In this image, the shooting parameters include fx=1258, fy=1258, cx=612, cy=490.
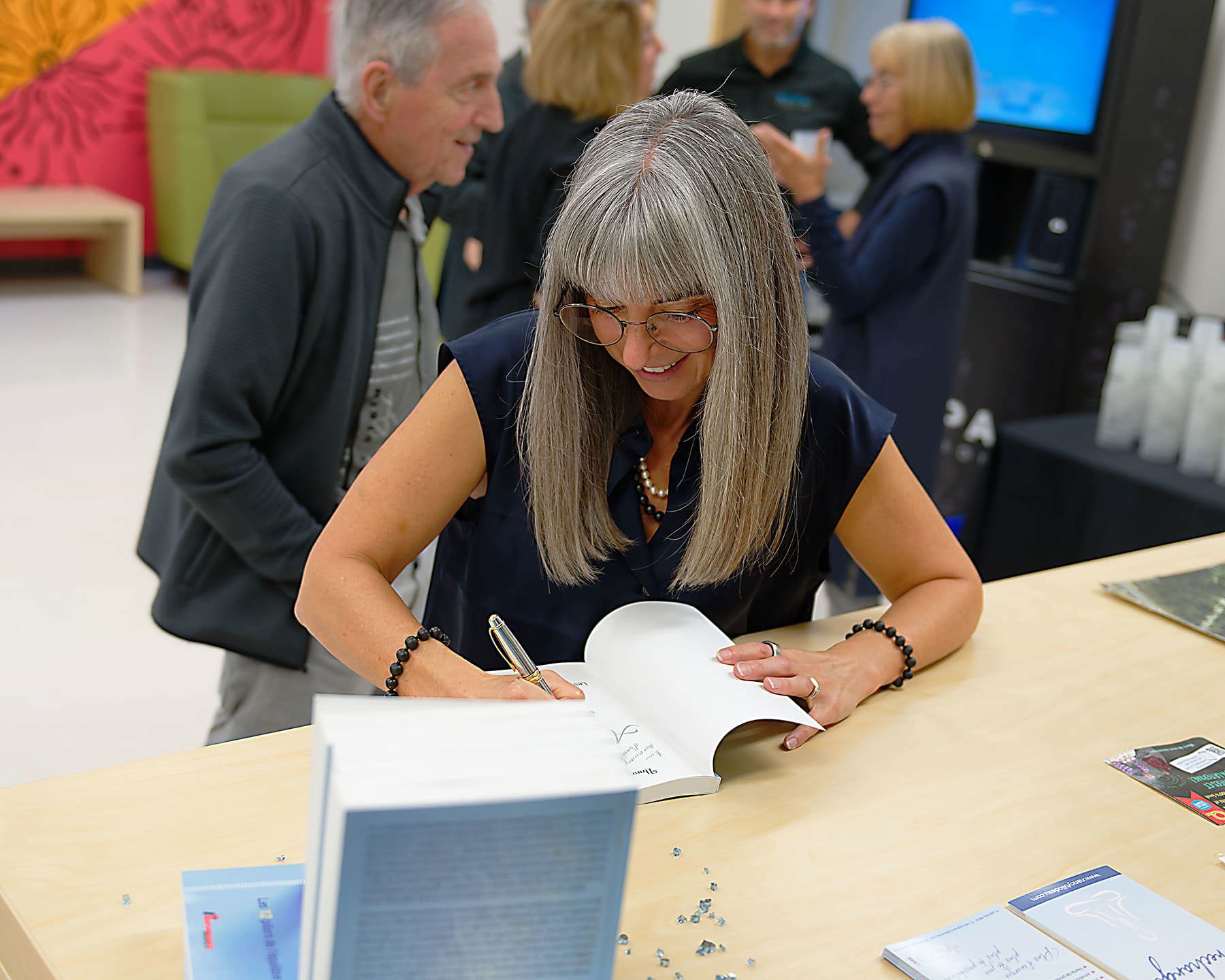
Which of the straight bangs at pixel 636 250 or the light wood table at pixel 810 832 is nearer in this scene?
the light wood table at pixel 810 832

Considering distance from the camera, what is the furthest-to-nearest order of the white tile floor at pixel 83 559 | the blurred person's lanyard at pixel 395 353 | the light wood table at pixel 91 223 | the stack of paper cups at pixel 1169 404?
the light wood table at pixel 91 223 → the stack of paper cups at pixel 1169 404 → the white tile floor at pixel 83 559 → the blurred person's lanyard at pixel 395 353

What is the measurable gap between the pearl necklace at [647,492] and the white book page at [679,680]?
0.12m

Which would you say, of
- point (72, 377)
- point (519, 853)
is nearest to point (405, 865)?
point (519, 853)

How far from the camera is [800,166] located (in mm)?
3008

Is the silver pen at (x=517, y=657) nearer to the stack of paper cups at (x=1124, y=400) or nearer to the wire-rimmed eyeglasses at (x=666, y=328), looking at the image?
the wire-rimmed eyeglasses at (x=666, y=328)

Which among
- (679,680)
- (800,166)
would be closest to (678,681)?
(679,680)

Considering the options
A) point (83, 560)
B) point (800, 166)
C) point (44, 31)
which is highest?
point (44, 31)

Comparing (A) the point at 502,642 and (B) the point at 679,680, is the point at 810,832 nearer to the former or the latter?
(B) the point at 679,680

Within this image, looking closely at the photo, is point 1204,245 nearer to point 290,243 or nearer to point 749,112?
point 749,112

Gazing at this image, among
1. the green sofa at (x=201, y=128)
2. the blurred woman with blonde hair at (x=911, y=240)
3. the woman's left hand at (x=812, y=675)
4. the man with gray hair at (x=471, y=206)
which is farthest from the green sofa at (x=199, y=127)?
the woman's left hand at (x=812, y=675)

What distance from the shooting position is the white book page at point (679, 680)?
1.28 meters

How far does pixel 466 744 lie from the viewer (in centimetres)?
83

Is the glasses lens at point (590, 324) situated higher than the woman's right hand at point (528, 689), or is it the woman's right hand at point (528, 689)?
the glasses lens at point (590, 324)

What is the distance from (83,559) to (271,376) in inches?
87.8
